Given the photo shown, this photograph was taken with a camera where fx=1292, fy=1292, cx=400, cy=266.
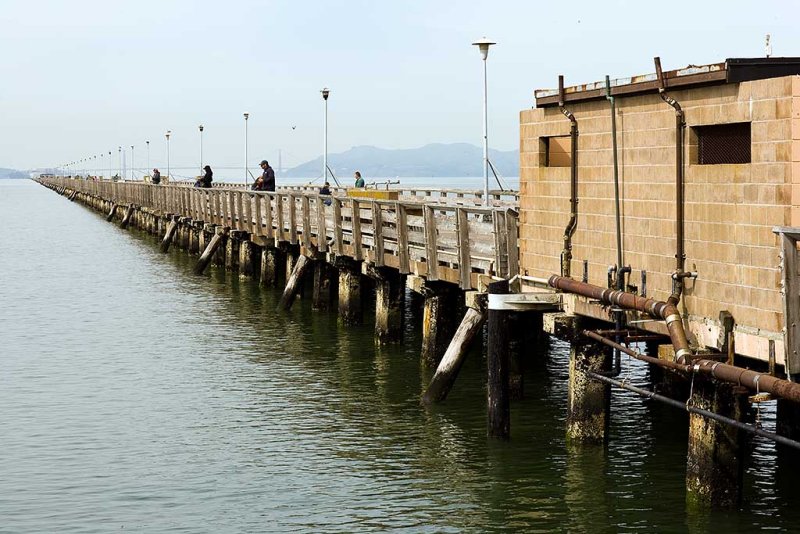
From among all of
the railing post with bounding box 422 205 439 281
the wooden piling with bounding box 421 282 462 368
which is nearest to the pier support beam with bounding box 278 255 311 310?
the wooden piling with bounding box 421 282 462 368

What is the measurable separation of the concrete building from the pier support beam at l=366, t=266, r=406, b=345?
8104 millimetres

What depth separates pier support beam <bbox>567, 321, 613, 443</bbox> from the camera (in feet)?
50.6

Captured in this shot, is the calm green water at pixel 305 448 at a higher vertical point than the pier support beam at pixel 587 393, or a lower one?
lower

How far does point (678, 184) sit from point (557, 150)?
3.28 m

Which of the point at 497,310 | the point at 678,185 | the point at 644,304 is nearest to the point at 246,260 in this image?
the point at 497,310

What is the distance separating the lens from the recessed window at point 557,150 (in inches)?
636

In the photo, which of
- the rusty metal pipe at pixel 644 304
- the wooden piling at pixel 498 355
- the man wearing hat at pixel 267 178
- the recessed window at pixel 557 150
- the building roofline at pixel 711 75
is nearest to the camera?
the building roofline at pixel 711 75

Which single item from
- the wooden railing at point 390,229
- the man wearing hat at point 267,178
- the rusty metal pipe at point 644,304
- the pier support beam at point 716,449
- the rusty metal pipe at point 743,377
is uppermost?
the man wearing hat at point 267,178

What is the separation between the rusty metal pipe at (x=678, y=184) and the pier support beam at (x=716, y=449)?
123cm

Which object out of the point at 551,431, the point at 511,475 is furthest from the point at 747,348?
the point at 551,431

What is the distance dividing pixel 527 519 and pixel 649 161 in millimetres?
4080

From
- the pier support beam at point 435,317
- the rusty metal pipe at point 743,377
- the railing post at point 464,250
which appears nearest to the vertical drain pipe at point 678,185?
the rusty metal pipe at point 743,377

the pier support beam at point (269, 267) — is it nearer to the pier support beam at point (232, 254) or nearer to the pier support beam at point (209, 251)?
the pier support beam at point (232, 254)

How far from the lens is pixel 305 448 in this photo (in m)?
16.9
